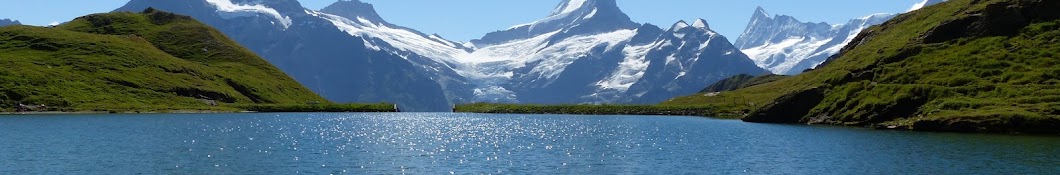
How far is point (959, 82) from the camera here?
14350 centimetres

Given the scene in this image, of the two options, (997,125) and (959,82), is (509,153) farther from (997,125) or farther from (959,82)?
(959,82)

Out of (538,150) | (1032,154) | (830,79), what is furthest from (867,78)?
(538,150)

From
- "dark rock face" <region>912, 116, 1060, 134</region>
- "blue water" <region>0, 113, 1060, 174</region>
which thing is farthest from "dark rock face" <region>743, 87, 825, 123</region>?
"blue water" <region>0, 113, 1060, 174</region>

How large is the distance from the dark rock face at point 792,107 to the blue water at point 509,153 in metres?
45.6

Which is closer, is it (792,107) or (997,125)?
(997,125)

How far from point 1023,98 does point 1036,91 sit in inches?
177

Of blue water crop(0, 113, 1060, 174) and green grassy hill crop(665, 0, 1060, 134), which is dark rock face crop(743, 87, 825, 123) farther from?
blue water crop(0, 113, 1060, 174)

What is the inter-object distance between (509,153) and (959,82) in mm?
88043

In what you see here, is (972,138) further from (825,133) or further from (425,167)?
(425,167)

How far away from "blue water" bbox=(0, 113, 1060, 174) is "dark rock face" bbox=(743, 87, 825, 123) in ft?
150

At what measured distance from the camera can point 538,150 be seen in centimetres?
8838

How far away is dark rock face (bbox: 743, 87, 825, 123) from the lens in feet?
530

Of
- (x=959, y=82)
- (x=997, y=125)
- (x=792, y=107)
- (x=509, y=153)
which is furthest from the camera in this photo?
(x=792, y=107)

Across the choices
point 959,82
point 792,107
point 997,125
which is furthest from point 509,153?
point 792,107
